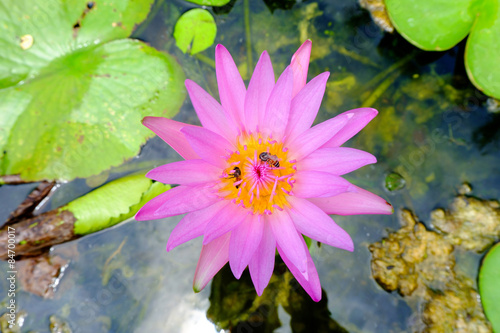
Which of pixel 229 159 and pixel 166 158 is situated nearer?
pixel 229 159

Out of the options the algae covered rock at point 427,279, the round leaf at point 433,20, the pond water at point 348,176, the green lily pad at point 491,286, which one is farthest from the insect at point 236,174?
the green lily pad at point 491,286

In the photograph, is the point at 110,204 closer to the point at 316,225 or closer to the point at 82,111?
the point at 82,111

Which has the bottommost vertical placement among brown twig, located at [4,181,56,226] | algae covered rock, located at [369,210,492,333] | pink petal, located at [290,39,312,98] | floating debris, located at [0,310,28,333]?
algae covered rock, located at [369,210,492,333]

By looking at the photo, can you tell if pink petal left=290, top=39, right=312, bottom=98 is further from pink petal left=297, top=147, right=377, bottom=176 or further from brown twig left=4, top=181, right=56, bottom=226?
brown twig left=4, top=181, right=56, bottom=226

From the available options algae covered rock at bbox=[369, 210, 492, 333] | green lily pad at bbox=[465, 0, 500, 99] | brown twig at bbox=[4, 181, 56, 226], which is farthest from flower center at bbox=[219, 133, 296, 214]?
green lily pad at bbox=[465, 0, 500, 99]

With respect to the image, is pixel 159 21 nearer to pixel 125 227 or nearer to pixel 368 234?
pixel 125 227

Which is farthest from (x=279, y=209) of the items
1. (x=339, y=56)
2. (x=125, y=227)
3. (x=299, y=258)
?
(x=339, y=56)
